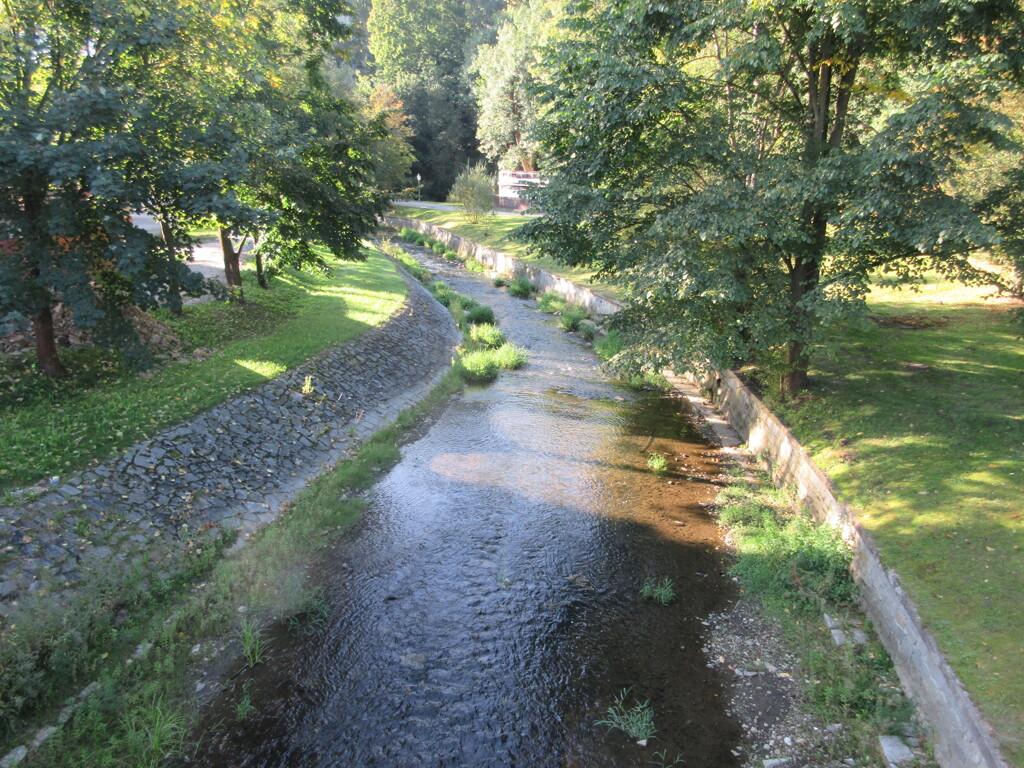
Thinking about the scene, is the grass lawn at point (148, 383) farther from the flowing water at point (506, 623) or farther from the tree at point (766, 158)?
the tree at point (766, 158)

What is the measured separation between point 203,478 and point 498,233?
1368 inches

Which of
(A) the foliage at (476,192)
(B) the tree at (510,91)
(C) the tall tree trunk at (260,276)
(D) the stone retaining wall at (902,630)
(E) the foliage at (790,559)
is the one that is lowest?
(E) the foliage at (790,559)

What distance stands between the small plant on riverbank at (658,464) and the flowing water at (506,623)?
0.22 meters

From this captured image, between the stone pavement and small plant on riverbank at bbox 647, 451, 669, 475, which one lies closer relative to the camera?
the stone pavement

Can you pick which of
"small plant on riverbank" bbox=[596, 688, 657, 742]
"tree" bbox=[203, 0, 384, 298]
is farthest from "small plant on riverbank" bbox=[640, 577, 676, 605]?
"tree" bbox=[203, 0, 384, 298]

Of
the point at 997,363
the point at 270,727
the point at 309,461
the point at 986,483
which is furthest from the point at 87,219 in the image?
the point at 997,363

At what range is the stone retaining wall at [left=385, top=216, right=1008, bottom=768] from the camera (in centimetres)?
548

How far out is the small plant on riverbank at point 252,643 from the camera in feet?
23.8

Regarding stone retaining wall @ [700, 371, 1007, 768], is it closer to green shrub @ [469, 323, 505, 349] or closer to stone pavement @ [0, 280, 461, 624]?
Answer: stone pavement @ [0, 280, 461, 624]

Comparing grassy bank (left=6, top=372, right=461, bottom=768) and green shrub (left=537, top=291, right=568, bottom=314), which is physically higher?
green shrub (left=537, top=291, right=568, bottom=314)

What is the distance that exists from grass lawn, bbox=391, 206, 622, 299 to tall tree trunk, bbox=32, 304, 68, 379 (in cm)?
1885

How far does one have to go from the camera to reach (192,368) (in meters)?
11.8

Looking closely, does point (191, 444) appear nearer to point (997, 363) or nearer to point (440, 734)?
point (440, 734)

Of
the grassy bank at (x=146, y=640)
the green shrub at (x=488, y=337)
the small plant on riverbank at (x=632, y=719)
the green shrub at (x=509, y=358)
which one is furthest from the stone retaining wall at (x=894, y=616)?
the green shrub at (x=488, y=337)
